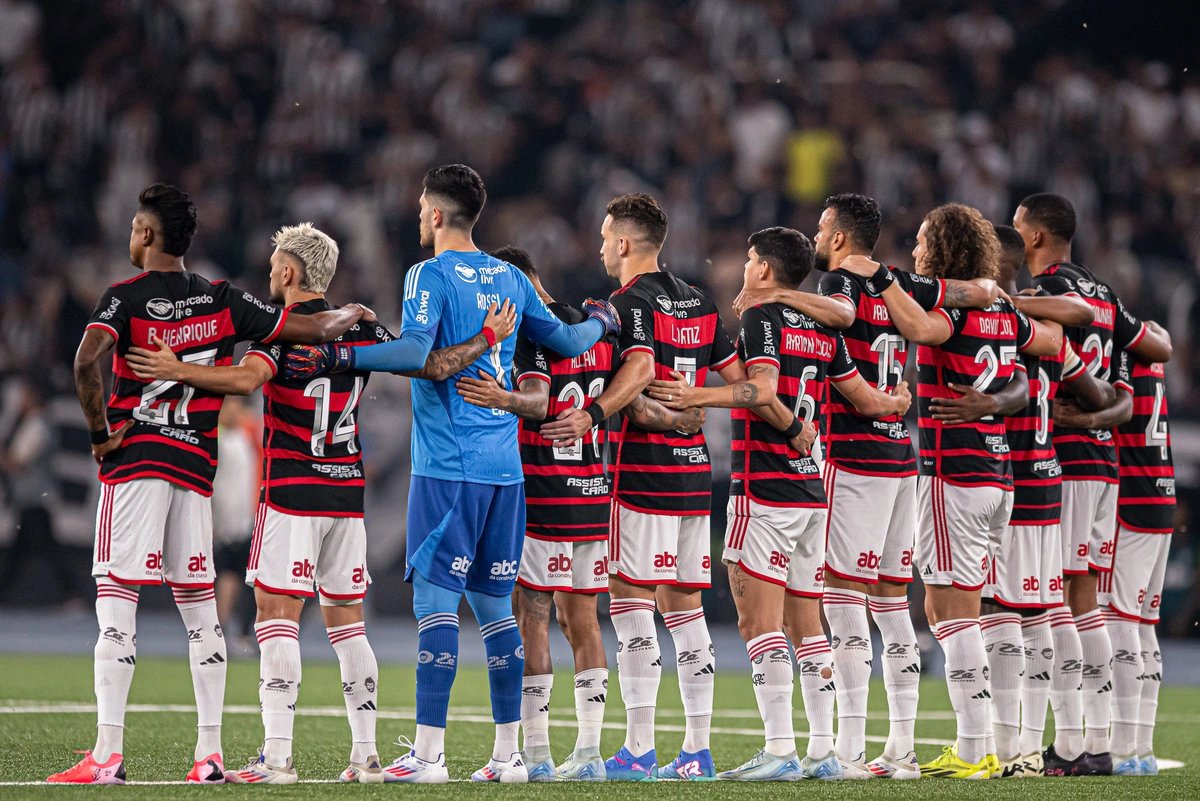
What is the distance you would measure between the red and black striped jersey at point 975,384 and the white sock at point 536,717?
8.35 ft

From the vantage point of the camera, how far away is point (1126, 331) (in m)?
8.42

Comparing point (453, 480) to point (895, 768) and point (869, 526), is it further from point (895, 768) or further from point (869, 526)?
point (895, 768)

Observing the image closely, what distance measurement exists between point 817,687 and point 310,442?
2.85 meters

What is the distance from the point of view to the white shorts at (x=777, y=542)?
22.8 ft

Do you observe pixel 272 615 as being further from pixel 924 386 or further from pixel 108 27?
pixel 108 27

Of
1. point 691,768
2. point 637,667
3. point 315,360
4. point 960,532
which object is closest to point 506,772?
point 637,667

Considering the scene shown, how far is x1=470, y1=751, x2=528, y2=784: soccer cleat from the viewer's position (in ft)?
20.6

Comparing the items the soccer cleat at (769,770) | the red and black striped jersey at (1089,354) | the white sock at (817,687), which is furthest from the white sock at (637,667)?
the red and black striped jersey at (1089,354)

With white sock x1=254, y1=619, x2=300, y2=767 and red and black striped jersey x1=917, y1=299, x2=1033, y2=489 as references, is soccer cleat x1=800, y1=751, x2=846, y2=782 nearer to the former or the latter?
red and black striped jersey x1=917, y1=299, x2=1033, y2=489

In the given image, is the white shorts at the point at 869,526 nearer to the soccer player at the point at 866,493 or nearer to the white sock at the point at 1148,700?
the soccer player at the point at 866,493

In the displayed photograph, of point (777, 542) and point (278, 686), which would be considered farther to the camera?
point (777, 542)

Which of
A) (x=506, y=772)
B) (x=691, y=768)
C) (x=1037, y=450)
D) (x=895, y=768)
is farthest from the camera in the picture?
(x=1037, y=450)

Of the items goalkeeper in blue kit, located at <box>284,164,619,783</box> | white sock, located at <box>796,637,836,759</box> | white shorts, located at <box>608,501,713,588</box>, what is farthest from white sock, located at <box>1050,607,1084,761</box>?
goalkeeper in blue kit, located at <box>284,164,619,783</box>

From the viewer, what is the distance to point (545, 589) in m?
6.72
